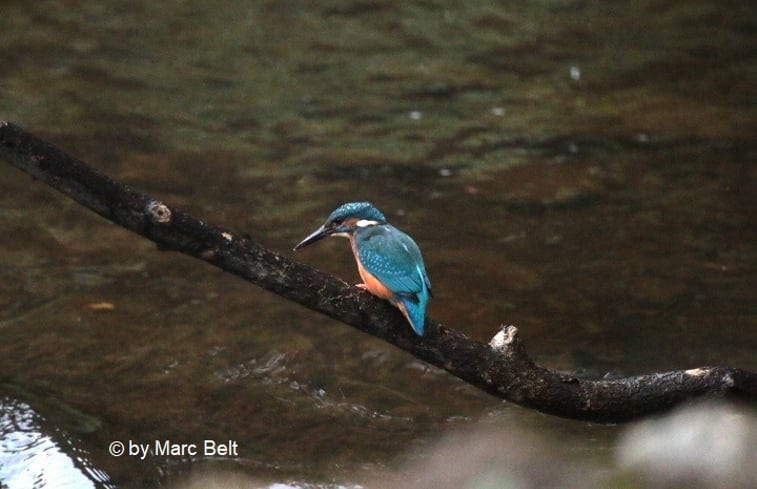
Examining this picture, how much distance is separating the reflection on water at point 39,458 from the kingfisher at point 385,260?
1.31 meters

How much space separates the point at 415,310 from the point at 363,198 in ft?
12.1

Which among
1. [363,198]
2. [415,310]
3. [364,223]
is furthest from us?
[363,198]

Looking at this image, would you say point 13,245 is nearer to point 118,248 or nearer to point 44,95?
point 118,248

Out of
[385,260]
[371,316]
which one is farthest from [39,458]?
[385,260]

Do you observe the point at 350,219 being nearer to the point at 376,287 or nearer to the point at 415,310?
the point at 376,287

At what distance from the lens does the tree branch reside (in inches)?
147

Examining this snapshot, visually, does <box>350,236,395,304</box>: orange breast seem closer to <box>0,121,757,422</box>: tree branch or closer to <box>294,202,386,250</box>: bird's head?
<box>0,121,757,422</box>: tree branch

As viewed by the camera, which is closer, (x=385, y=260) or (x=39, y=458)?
(x=385, y=260)

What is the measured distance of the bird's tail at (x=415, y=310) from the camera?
3.98m

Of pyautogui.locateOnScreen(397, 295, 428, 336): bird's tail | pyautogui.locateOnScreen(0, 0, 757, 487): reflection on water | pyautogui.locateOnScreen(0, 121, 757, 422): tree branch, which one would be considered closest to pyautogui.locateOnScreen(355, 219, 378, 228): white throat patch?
pyautogui.locateOnScreen(0, 121, 757, 422): tree branch

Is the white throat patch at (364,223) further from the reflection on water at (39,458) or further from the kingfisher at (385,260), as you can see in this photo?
the reflection on water at (39,458)

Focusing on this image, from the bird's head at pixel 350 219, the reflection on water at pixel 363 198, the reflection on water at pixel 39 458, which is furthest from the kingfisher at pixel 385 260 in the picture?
the reflection on water at pixel 39 458

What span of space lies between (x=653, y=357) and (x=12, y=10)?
26.4ft

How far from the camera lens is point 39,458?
4.61m
